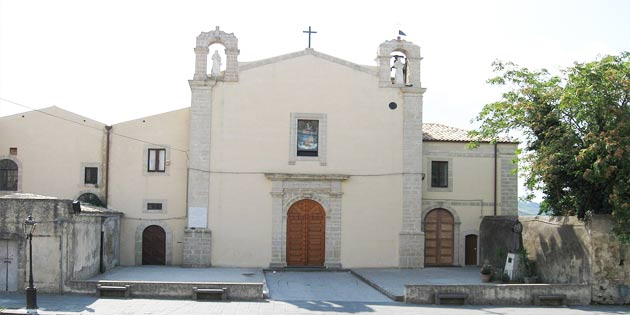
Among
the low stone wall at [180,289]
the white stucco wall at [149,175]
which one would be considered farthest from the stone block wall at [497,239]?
the white stucco wall at [149,175]

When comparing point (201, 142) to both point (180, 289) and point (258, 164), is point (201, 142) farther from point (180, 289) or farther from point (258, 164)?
point (180, 289)

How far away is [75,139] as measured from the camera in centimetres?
2750

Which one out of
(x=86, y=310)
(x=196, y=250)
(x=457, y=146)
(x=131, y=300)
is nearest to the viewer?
(x=86, y=310)

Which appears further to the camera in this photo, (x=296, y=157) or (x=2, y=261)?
(x=296, y=157)

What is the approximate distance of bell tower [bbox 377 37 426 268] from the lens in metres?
27.4

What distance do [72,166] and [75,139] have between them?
107cm

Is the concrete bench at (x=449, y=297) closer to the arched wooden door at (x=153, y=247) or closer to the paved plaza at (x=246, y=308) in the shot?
the paved plaza at (x=246, y=308)

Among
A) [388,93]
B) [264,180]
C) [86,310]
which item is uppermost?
[388,93]

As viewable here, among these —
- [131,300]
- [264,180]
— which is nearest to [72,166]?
[264,180]

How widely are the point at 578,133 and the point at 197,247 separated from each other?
14.2m

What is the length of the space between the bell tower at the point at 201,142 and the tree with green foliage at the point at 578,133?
10.3 metres

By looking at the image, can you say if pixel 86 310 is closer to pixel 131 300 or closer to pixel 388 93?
pixel 131 300

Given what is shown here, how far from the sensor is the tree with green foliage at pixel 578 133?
20.0m

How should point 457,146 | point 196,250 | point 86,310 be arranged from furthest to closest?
point 457,146 < point 196,250 < point 86,310
